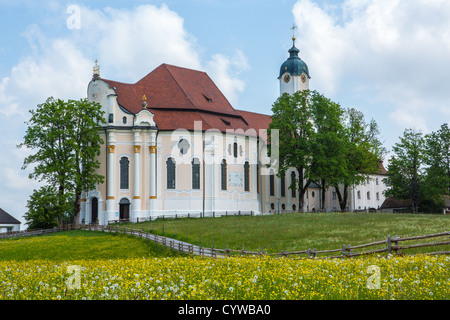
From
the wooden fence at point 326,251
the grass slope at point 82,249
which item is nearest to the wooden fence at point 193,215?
the wooden fence at point 326,251

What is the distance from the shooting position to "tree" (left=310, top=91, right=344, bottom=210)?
61.7 metres

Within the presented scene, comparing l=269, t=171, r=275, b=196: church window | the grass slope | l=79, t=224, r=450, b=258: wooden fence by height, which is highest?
l=269, t=171, r=275, b=196: church window

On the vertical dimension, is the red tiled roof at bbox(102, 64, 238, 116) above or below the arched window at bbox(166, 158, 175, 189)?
above

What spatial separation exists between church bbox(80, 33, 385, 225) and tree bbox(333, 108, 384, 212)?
10332 mm

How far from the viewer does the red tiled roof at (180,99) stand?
6094cm

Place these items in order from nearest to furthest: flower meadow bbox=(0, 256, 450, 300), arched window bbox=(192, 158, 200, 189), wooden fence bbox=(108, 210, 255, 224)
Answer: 1. flower meadow bbox=(0, 256, 450, 300)
2. wooden fence bbox=(108, 210, 255, 224)
3. arched window bbox=(192, 158, 200, 189)

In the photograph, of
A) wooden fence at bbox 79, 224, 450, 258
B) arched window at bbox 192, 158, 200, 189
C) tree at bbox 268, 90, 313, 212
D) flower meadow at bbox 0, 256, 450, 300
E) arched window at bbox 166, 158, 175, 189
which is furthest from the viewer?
tree at bbox 268, 90, 313, 212

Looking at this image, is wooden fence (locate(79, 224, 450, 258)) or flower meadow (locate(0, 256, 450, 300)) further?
wooden fence (locate(79, 224, 450, 258))

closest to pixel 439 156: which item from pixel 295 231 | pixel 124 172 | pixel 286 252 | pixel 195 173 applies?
pixel 195 173

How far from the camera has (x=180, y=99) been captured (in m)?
63.1

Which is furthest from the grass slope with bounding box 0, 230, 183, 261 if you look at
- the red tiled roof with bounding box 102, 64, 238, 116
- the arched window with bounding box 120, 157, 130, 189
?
the red tiled roof with bounding box 102, 64, 238, 116

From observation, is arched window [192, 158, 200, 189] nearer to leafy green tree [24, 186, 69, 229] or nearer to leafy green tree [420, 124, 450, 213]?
leafy green tree [24, 186, 69, 229]

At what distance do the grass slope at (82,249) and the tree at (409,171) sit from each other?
135ft
